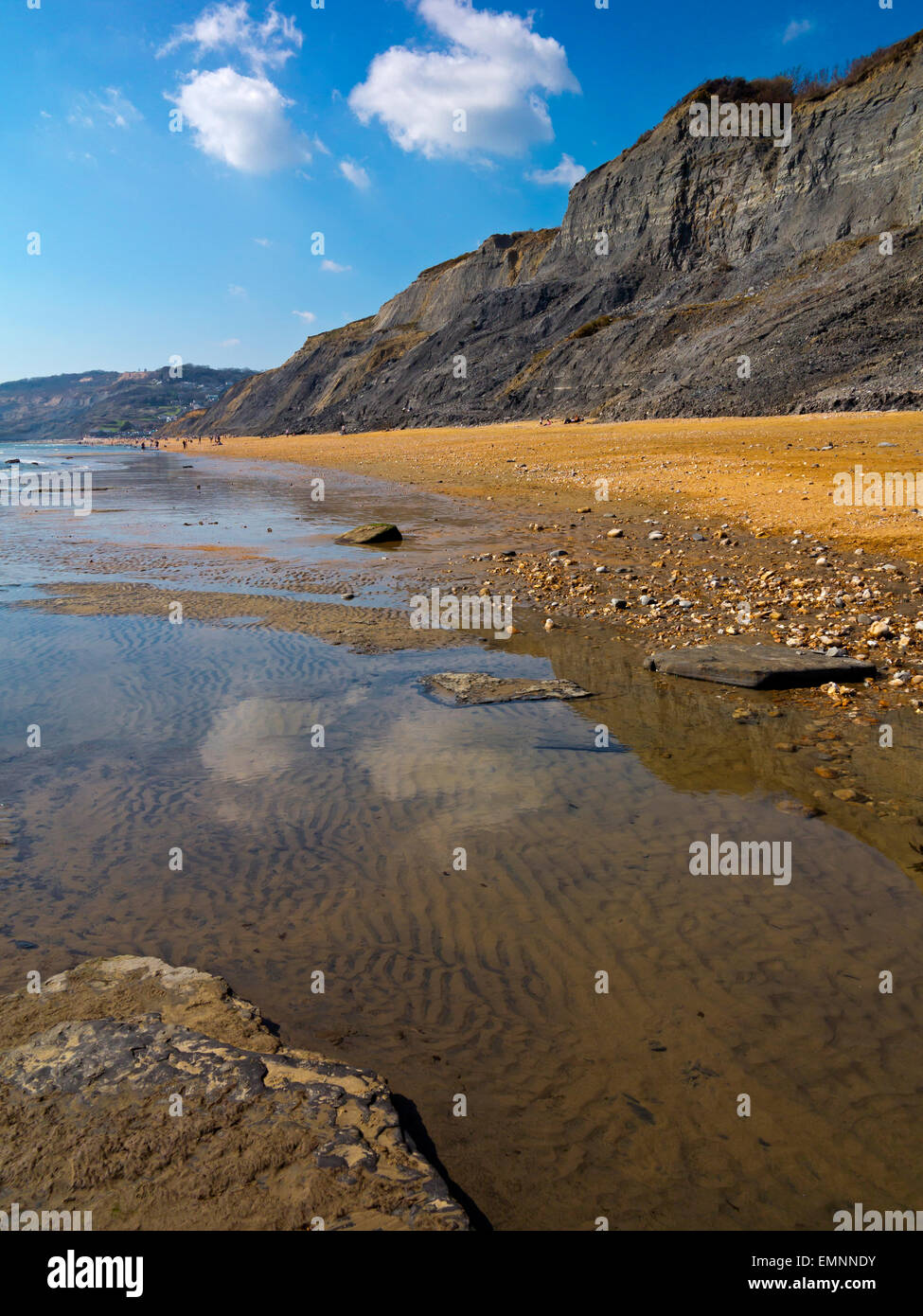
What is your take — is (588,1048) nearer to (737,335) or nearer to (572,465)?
(572,465)

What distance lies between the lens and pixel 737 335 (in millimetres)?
46719

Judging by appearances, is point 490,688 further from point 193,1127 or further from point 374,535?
point 374,535

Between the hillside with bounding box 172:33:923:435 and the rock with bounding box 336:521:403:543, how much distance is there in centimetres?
2678

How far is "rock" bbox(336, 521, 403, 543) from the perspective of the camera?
1619 centimetres

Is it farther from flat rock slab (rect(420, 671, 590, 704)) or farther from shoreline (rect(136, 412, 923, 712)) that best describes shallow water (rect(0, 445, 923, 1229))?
shoreline (rect(136, 412, 923, 712))

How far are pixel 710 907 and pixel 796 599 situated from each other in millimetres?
6780

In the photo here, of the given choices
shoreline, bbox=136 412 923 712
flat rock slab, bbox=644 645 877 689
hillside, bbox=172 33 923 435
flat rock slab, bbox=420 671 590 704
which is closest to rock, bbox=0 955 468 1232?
flat rock slab, bbox=420 671 590 704

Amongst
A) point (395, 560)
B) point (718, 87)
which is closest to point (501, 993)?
point (395, 560)

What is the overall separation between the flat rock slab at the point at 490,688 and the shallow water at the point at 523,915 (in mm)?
211

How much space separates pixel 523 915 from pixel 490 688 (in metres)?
3.71

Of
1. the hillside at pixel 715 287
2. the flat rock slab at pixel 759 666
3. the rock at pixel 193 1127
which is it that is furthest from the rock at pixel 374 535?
the hillside at pixel 715 287

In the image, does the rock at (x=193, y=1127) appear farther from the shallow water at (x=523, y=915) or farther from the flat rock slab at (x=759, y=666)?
the flat rock slab at (x=759, y=666)

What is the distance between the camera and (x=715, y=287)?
5966cm

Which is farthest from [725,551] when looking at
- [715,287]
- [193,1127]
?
[715,287]
